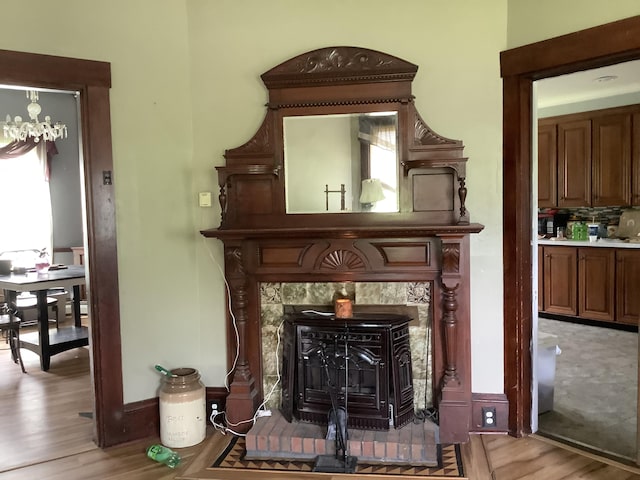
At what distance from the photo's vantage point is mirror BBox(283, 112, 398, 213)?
2.90 metres

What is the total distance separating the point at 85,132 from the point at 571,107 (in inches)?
201

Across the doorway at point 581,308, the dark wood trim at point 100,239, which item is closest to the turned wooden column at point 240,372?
the dark wood trim at point 100,239

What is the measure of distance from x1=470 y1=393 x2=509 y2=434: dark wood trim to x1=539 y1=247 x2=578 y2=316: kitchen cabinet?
3.19 meters

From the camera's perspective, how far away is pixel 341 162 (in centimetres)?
293

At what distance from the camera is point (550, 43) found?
8.80 ft

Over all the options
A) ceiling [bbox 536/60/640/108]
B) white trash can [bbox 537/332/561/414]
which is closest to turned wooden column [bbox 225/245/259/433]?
white trash can [bbox 537/332/561/414]

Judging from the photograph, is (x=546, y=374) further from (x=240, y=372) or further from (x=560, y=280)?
(x=560, y=280)

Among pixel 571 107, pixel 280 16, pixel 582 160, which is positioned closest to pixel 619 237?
pixel 582 160

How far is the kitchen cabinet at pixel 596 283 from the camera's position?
209 inches

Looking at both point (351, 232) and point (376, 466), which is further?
point (351, 232)

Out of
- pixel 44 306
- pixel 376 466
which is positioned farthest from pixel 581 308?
pixel 44 306

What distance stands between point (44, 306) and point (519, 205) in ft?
12.6

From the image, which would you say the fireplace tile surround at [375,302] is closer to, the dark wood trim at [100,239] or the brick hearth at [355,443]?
the brick hearth at [355,443]

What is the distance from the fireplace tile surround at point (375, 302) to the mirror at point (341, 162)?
45 centimetres
